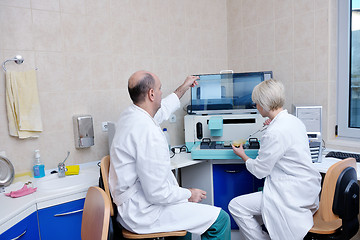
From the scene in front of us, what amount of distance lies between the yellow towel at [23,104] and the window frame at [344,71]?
2409 millimetres

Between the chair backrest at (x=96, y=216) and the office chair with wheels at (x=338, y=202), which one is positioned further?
the office chair with wheels at (x=338, y=202)

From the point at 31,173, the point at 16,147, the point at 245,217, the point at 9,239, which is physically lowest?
the point at 245,217

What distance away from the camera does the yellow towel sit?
2068mm

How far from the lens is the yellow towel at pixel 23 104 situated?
2.07 metres

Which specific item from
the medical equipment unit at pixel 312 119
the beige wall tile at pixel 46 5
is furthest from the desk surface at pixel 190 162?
the beige wall tile at pixel 46 5

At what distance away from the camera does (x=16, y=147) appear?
84.3 inches

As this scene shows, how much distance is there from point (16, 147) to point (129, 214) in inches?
43.8

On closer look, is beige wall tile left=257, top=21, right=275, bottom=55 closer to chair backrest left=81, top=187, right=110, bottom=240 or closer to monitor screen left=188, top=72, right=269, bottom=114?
monitor screen left=188, top=72, right=269, bottom=114

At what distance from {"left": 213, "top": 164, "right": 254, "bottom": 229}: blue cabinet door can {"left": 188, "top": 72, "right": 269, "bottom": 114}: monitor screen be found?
1.67 feet

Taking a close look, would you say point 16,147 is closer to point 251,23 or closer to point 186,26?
point 186,26

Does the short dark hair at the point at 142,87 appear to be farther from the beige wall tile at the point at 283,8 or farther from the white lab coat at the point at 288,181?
the beige wall tile at the point at 283,8

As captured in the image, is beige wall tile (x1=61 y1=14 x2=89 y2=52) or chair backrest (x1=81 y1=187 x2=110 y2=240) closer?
chair backrest (x1=81 y1=187 x2=110 y2=240)

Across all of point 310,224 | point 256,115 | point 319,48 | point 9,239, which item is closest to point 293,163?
point 310,224

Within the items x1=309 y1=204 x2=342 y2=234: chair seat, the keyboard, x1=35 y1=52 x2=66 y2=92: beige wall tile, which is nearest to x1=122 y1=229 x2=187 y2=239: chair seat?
x1=309 y1=204 x2=342 y2=234: chair seat
